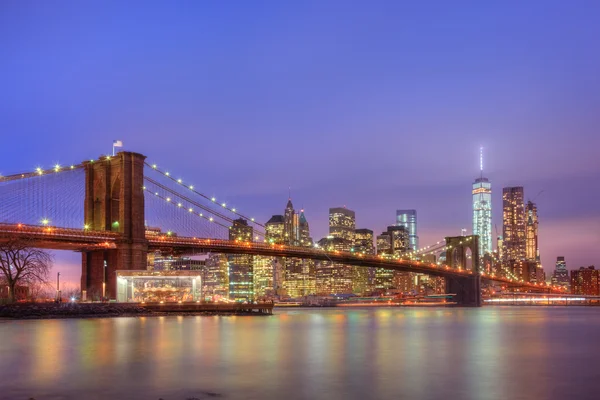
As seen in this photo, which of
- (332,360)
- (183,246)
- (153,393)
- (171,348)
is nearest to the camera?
(153,393)

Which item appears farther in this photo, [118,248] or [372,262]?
[372,262]

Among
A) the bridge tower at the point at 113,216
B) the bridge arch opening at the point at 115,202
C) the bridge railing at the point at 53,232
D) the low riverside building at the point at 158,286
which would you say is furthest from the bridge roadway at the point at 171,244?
the low riverside building at the point at 158,286

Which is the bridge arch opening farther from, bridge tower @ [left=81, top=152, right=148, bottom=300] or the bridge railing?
the bridge railing

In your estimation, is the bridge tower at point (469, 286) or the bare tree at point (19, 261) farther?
the bridge tower at point (469, 286)

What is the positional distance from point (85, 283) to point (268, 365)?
49.0 metres

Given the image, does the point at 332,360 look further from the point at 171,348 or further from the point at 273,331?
the point at 273,331

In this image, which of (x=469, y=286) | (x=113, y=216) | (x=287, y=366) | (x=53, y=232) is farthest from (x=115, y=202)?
(x=469, y=286)

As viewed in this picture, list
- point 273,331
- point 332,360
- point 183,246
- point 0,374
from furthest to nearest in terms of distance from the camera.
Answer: point 183,246, point 273,331, point 332,360, point 0,374

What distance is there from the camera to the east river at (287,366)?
779 inches

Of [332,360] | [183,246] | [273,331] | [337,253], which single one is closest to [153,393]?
[332,360]

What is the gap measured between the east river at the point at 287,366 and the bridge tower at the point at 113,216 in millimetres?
25808

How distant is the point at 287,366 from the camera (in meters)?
25.9

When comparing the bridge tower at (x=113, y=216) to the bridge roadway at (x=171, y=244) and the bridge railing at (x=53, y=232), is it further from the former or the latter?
the bridge railing at (x=53, y=232)

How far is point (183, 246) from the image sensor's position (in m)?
72.4
